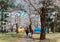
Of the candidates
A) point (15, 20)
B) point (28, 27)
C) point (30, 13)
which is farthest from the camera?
point (28, 27)

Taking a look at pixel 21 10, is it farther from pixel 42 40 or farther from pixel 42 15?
pixel 42 40

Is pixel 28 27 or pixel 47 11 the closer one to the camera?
pixel 47 11

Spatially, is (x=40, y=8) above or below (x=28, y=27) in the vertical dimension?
above

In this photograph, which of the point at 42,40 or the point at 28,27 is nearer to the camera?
the point at 42,40

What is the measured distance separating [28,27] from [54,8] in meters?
4.83

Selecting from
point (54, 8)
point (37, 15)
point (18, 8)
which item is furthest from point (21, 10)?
point (54, 8)

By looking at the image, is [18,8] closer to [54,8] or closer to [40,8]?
[40,8]

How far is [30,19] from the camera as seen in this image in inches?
747

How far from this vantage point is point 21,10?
59.8 ft

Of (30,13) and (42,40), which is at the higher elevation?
(30,13)

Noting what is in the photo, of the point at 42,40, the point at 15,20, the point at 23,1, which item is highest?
the point at 23,1

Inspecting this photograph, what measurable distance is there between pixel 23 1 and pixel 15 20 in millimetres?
2854

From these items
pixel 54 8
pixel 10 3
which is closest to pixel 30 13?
pixel 54 8

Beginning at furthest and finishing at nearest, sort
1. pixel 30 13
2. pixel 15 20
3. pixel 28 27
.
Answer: pixel 28 27, pixel 15 20, pixel 30 13
